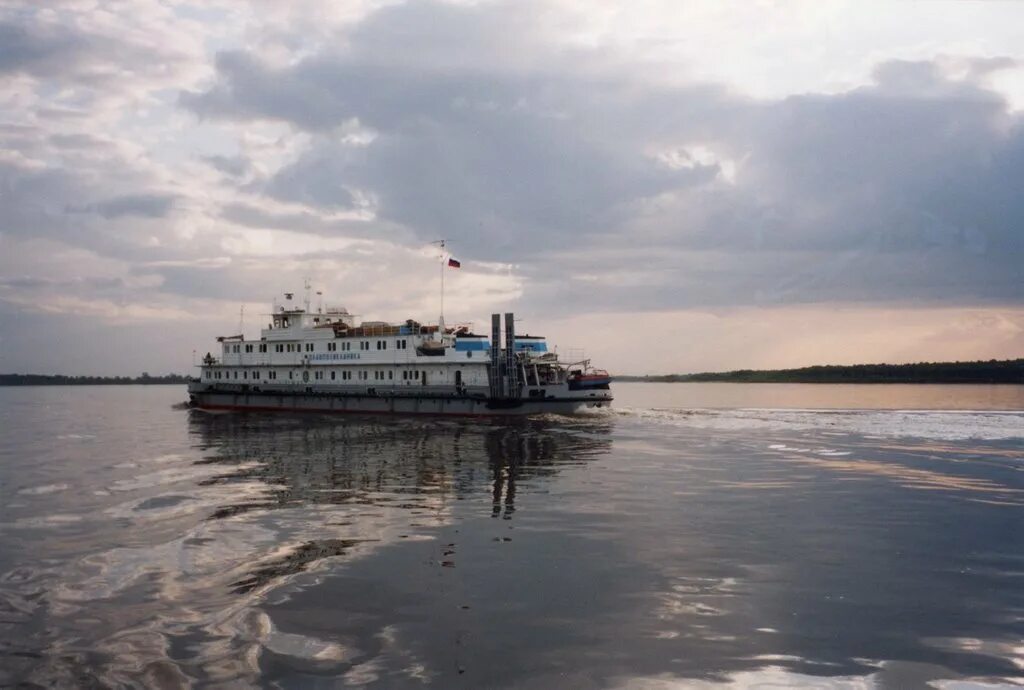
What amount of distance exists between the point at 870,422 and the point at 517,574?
1713 inches

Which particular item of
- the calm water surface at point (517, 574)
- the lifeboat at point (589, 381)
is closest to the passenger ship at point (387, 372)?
the lifeboat at point (589, 381)

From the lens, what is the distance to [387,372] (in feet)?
191

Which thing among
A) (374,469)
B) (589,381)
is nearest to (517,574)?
(374,469)

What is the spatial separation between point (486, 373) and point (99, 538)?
39090 millimetres

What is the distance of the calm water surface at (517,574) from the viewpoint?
29.8 ft

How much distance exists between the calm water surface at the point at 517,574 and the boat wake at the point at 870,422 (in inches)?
534

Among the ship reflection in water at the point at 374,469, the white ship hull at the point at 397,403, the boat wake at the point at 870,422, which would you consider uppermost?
the white ship hull at the point at 397,403

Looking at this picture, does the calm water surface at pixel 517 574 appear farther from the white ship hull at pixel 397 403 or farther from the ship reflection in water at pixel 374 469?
the white ship hull at pixel 397 403

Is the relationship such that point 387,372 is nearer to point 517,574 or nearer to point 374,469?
point 374,469

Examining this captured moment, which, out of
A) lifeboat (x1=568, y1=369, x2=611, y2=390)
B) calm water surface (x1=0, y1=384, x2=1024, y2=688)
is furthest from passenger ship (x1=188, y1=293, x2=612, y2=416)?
calm water surface (x1=0, y1=384, x2=1024, y2=688)

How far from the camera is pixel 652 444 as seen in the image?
35.3m

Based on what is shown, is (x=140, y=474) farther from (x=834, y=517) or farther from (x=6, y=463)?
(x=834, y=517)

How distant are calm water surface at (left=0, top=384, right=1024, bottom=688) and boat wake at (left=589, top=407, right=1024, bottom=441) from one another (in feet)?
44.5

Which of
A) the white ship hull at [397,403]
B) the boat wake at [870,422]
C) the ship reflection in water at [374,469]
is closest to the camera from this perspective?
the ship reflection in water at [374,469]
